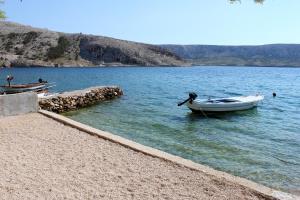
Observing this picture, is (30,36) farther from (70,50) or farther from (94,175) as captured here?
(94,175)

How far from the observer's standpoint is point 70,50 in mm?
166375

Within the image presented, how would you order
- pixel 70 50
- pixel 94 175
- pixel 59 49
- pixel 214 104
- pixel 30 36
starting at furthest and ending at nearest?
pixel 30 36
pixel 70 50
pixel 59 49
pixel 214 104
pixel 94 175

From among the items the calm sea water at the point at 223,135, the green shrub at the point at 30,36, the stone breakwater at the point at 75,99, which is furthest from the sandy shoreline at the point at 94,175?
the green shrub at the point at 30,36

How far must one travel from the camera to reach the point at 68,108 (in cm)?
2609

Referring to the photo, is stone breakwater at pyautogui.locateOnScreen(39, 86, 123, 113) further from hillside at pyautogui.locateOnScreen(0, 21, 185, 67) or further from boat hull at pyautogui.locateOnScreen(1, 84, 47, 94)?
hillside at pyautogui.locateOnScreen(0, 21, 185, 67)

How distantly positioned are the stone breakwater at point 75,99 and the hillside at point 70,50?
375 feet

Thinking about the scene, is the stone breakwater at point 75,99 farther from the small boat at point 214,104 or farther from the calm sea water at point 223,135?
the small boat at point 214,104

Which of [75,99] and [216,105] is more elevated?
[216,105]

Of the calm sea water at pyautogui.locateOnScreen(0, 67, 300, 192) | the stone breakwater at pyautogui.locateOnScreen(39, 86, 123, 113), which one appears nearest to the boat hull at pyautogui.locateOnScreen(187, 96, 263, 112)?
the calm sea water at pyautogui.locateOnScreen(0, 67, 300, 192)

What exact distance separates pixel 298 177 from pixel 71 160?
6.67m

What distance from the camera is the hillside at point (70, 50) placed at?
155m

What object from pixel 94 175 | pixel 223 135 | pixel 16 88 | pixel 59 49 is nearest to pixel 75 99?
pixel 16 88

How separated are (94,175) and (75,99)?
63.8ft

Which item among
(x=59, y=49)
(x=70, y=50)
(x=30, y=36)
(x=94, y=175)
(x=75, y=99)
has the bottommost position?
(x=75, y=99)
